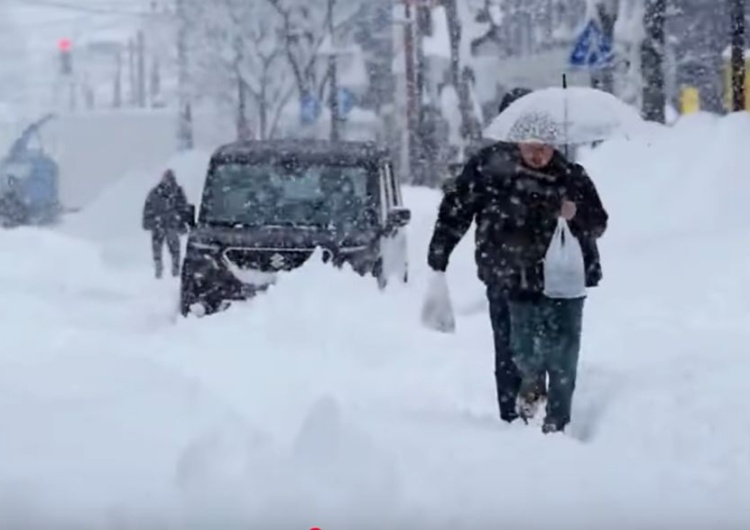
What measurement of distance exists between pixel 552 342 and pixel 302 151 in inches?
239

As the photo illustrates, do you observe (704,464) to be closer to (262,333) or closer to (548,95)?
(548,95)

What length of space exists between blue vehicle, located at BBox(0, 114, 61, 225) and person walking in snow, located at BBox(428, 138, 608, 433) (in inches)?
1287

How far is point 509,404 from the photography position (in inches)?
341

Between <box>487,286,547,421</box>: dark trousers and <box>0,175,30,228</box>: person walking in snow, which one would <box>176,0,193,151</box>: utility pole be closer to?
<box>0,175,30,228</box>: person walking in snow

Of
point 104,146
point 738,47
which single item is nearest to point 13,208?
point 104,146

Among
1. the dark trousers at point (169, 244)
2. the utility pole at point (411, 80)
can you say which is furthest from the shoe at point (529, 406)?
the utility pole at point (411, 80)

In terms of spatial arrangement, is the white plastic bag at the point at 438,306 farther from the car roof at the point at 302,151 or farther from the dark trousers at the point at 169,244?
the dark trousers at the point at 169,244

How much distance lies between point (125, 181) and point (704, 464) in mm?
38060

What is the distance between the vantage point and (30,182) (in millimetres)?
41281

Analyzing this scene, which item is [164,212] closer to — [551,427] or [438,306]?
[438,306]

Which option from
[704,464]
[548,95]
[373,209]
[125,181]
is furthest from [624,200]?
[125,181]

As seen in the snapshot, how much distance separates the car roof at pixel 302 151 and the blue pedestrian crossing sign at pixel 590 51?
4.49 meters

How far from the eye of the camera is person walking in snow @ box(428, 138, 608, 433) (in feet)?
26.5

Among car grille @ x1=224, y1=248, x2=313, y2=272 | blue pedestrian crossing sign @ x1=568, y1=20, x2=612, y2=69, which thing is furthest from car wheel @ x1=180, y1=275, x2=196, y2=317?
blue pedestrian crossing sign @ x1=568, y1=20, x2=612, y2=69
